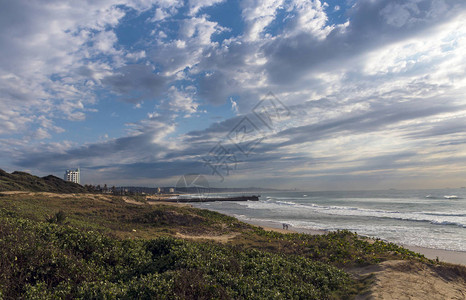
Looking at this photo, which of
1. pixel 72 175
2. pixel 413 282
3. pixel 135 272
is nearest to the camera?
pixel 135 272

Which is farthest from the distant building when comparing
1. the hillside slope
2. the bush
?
the bush

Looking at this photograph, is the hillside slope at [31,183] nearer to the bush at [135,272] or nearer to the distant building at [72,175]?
the bush at [135,272]

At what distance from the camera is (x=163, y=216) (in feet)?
79.7

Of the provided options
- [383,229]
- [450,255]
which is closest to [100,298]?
[450,255]

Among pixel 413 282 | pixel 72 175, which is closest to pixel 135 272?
pixel 413 282

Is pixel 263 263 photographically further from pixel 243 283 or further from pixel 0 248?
pixel 0 248

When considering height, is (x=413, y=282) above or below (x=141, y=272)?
below

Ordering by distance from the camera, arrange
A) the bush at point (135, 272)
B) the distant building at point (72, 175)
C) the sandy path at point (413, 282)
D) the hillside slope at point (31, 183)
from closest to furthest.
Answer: the bush at point (135, 272)
the sandy path at point (413, 282)
the hillside slope at point (31, 183)
the distant building at point (72, 175)

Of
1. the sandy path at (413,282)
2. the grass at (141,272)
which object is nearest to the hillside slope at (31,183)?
the grass at (141,272)

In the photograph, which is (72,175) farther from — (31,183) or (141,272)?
(141,272)

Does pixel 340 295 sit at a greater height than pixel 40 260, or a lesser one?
lesser

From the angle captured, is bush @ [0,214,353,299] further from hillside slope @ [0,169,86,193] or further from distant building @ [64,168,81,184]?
distant building @ [64,168,81,184]

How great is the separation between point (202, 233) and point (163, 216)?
5.86m

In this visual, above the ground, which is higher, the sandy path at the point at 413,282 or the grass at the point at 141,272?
the grass at the point at 141,272
